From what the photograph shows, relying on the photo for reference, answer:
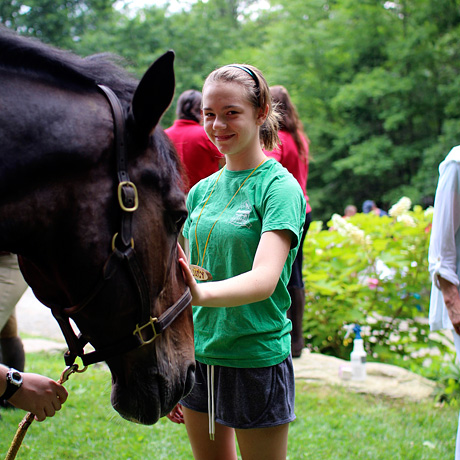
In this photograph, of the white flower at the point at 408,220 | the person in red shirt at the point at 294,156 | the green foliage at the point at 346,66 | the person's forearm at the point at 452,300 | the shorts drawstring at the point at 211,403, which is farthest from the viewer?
the green foliage at the point at 346,66

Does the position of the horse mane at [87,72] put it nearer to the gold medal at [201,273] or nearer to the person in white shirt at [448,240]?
the gold medal at [201,273]

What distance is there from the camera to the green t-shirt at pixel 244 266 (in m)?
1.85

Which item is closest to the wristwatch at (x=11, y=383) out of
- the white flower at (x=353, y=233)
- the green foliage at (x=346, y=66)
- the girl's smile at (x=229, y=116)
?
the girl's smile at (x=229, y=116)

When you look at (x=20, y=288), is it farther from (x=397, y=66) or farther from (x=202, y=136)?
(x=397, y=66)

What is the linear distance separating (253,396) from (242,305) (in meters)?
0.34

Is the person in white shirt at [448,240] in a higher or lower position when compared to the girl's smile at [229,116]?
lower

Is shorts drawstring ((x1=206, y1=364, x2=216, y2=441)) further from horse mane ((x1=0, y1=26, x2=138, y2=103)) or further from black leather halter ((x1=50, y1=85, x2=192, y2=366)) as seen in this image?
horse mane ((x1=0, y1=26, x2=138, y2=103))

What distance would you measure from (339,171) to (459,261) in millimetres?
18542

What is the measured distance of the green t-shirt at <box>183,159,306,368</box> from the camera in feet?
6.07

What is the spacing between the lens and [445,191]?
8.71 ft

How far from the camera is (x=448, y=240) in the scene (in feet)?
8.77

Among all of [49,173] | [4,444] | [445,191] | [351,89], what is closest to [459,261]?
[445,191]

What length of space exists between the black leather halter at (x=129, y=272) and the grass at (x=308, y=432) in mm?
2008

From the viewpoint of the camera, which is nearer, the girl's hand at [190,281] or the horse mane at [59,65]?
the horse mane at [59,65]
